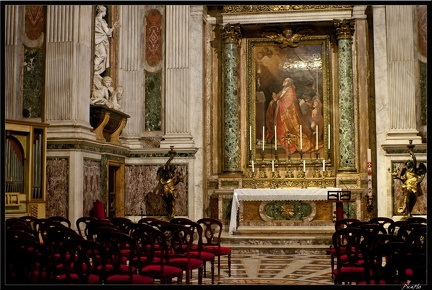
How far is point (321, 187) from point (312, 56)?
3426mm

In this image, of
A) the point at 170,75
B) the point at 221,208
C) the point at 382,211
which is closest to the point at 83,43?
the point at 170,75

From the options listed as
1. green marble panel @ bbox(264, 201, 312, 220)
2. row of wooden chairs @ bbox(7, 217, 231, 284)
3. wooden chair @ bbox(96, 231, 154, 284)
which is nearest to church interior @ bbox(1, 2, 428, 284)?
green marble panel @ bbox(264, 201, 312, 220)

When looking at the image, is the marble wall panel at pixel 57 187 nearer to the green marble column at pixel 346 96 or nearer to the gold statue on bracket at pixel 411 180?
the gold statue on bracket at pixel 411 180

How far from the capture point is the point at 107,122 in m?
13.5

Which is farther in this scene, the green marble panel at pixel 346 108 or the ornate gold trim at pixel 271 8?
the ornate gold trim at pixel 271 8

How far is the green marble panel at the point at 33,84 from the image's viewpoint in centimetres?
1215

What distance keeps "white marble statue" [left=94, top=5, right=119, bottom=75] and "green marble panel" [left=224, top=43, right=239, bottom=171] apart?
3377 millimetres

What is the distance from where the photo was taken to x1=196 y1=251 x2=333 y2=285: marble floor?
9.12 metres

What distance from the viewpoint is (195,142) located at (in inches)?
606

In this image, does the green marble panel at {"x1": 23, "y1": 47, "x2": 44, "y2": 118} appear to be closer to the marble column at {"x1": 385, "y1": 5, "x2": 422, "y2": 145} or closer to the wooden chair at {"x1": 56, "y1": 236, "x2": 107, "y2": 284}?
the wooden chair at {"x1": 56, "y1": 236, "x2": 107, "y2": 284}

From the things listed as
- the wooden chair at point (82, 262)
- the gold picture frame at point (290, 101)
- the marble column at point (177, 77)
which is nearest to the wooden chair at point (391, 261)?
the wooden chair at point (82, 262)

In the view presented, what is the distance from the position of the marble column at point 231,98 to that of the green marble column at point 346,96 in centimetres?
257

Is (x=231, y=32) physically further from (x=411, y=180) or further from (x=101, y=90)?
(x=411, y=180)

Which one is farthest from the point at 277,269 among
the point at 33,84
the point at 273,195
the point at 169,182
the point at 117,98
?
the point at 117,98
